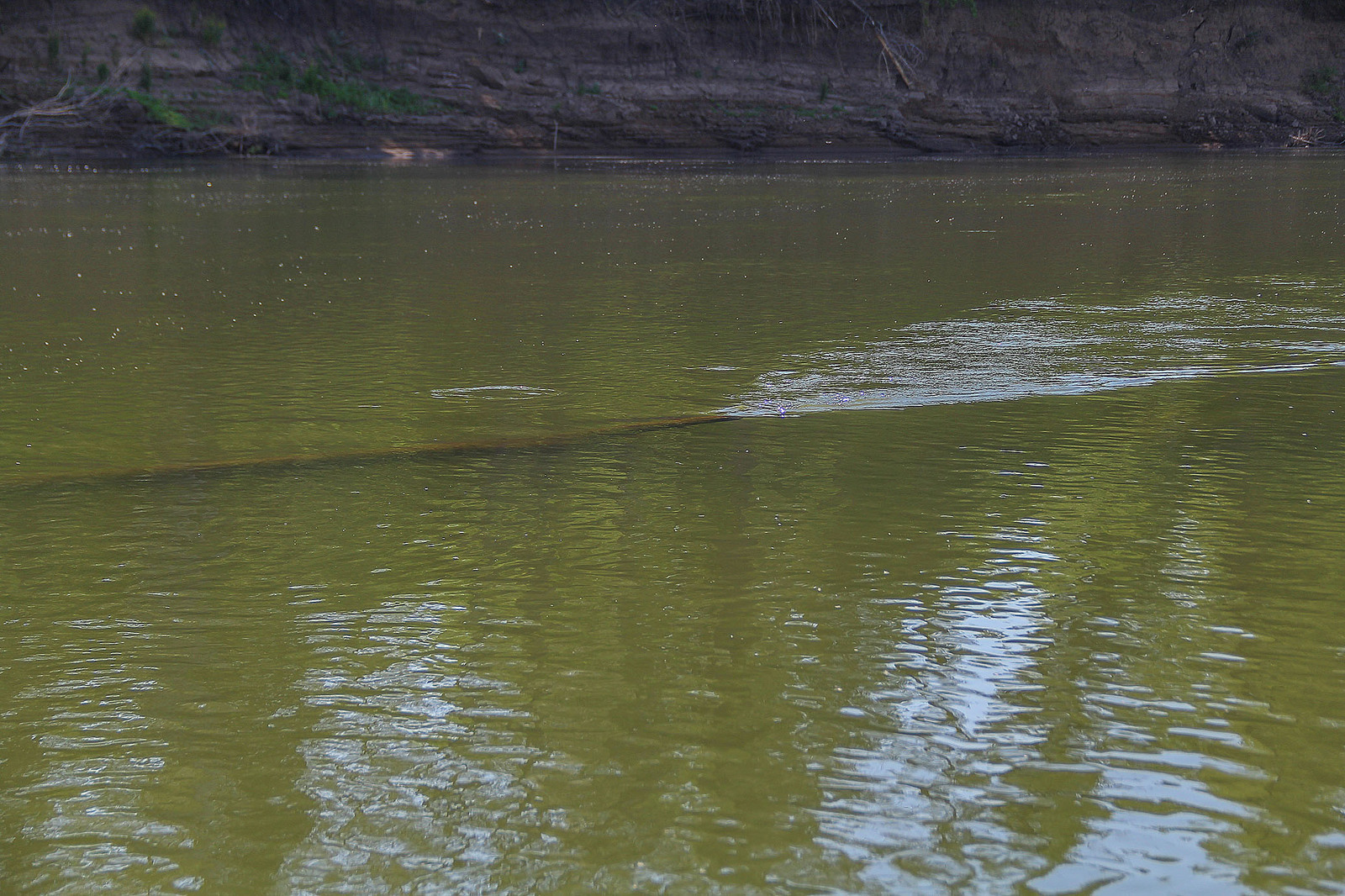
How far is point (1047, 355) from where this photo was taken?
8578 mm

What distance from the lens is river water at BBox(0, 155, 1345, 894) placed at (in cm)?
315

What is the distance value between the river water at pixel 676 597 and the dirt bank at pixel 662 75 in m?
29.4

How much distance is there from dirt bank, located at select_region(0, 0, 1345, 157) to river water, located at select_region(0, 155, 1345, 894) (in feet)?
96.6

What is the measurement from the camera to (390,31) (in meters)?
42.4

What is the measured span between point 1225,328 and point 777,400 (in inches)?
155

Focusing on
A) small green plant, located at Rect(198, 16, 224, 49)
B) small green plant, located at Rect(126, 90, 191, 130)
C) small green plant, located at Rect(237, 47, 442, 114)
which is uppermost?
small green plant, located at Rect(198, 16, 224, 49)

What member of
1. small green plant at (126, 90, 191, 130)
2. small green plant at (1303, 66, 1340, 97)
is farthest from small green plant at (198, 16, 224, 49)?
small green plant at (1303, 66, 1340, 97)

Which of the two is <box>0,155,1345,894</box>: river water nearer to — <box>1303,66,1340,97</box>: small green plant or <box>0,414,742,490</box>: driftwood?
<box>0,414,742,490</box>: driftwood

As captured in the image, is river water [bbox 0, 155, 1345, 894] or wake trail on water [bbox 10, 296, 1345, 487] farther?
wake trail on water [bbox 10, 296, 1345, 487]

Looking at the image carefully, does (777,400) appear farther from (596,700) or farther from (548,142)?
(548,142)

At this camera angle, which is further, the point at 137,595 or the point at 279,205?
the point at 279,205

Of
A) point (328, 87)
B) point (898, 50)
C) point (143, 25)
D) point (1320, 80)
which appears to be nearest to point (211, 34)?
point (143, 25)

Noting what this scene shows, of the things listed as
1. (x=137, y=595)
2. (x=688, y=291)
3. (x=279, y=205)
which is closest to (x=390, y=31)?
(x=279, y=205)

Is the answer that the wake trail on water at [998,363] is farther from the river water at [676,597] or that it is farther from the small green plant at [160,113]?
the small green plant at [160,113]
